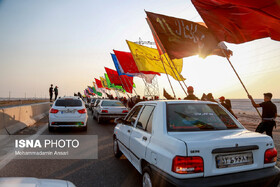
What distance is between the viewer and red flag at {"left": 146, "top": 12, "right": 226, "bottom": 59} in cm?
918

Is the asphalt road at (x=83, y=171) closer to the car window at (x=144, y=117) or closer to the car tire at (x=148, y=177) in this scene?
the car tire at (x=148, y=177)

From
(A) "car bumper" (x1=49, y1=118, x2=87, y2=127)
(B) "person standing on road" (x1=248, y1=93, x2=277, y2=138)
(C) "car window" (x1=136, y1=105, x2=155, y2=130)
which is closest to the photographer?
(C) "car window" (x1=136, y1=105, x2=155, y2=130)

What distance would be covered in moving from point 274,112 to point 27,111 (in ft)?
37.3

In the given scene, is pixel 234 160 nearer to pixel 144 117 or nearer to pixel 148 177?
pixel 148 177

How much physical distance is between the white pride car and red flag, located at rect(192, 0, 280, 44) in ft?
14.0

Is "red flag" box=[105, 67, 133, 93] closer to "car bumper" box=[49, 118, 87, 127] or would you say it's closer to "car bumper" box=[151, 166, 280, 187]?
"car bumper" box=[49, 118, 87, 127]

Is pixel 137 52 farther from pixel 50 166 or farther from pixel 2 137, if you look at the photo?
pixel 50 166

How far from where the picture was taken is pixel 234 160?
2.69 meters

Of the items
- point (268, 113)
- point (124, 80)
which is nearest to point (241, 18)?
point (268, 113)

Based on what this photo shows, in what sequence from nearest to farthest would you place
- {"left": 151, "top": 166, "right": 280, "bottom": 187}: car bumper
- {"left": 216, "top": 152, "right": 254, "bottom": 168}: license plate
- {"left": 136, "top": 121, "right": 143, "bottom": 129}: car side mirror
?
1. {"left": 151, "top": 166, "right": 280, "bottom": 187}: car bumper
2. {"left": 216, "top": 152, "right": 254, "bottom": 168}: license plate
3. {"left": 136, "top": 121, "right": 143, "bottom": 129}: car side mirror

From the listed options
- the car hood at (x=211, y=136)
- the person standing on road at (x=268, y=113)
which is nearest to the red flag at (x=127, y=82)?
the person standing on road at (x=268, y=113)

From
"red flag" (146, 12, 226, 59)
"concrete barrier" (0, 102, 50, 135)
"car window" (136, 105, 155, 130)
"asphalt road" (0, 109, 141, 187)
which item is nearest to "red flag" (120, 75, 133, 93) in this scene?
"concrete barrier" (0, 102, 50, 135)

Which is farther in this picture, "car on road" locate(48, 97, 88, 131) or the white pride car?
"car on road" locate(48, 97, 88, 131)

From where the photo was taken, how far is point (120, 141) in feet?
16.8
